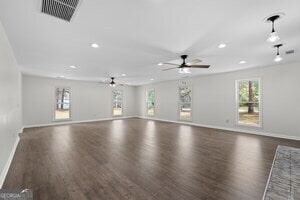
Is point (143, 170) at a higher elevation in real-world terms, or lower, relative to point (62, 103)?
lower

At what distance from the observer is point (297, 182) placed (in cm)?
235

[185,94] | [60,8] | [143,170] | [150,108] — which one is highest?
[60,8]

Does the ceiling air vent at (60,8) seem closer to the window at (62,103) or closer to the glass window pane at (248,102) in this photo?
the glass window pane at (248,102)

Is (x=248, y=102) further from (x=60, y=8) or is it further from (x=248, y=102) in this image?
(x=60, y=8)

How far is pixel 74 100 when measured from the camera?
8523 mm

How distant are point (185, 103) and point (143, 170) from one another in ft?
19.8

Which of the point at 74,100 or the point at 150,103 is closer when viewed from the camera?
the point at 74,100

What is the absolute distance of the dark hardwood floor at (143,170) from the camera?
213 cm

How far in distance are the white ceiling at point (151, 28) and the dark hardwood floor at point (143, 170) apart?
2.59 m

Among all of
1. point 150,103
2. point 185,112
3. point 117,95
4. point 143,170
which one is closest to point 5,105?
point 143,170

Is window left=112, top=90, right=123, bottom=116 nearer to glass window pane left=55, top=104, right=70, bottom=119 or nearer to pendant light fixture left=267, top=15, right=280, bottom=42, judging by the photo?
glass window pane left=55, top=104, right=70, bottom=119

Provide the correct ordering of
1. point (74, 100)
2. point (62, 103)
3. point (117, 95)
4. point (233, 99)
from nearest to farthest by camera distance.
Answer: point (233, 99) → point (62, 103) → point (74, 100) → point (117, 95)

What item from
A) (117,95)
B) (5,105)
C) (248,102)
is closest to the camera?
(5,105)

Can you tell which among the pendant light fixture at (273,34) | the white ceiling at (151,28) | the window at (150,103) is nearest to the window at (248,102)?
the white ceiling at (151,28)
